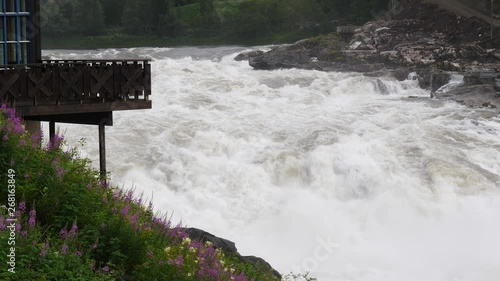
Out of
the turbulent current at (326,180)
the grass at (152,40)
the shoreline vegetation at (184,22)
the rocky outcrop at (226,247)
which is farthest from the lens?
the shoreline vegetation at (184,22)

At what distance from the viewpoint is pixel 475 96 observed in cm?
4150

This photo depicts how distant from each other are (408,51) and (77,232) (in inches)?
1913

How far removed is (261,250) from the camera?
2230 centimetres

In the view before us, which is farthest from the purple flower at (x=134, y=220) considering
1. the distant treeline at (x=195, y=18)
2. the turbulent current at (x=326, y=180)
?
the distant treeline at (x=195, y=18)

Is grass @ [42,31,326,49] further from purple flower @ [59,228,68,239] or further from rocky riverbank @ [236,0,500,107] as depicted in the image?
purple flower @ [59,228,68,239]

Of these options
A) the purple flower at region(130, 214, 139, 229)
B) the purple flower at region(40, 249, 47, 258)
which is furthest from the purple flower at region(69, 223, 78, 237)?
the purple flower at region(130, 214, 139, 229)

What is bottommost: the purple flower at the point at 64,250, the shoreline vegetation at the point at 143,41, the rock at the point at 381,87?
the shoreline vegetation at the point at 143,41

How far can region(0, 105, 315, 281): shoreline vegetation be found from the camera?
10148 millimetres

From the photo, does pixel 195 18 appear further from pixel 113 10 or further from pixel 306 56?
pixel 306 56

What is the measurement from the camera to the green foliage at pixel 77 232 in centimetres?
1022

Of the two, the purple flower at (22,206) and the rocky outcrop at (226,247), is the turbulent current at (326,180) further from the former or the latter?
the purple flower at (22,206)

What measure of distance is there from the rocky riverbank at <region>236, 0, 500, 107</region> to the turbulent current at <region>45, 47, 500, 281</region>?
51.3 feet

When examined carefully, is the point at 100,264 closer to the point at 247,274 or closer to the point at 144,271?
the point at 144,271

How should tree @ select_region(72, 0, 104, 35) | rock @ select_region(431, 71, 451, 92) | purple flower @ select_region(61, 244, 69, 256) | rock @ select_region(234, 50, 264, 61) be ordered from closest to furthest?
purple flower @ select_region(61, 244, 69, 256)
rock @ select_region(431, 71, 451, 92)
rock @ select_region(234, 50, 264, 61)
tree @ select_region(72, 0, 104, 35)
